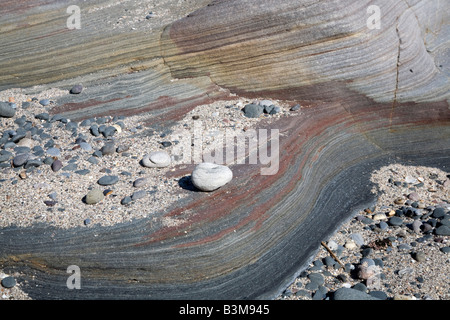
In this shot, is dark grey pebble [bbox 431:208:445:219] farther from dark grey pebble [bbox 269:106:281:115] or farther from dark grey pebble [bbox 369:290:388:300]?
dark grey pebble [bbox 269:106:281:115]

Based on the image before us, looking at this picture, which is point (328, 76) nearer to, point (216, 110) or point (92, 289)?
point (216, 110)

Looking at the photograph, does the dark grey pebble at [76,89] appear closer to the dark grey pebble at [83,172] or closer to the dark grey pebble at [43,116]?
the dark grey pebble at [43,116]

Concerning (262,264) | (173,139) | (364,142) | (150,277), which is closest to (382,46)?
(364,142)

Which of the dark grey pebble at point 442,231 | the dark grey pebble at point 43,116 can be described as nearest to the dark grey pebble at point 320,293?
the dark grey pebble at point 442,231

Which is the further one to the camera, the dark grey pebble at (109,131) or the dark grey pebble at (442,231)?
the dark grey pebble at (109,131)

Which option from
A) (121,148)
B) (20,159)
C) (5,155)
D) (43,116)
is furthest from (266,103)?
(5,155)

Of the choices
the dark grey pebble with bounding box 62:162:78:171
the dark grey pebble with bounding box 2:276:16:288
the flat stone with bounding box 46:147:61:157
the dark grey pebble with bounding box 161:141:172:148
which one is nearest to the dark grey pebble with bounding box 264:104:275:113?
the dark grey pebble with bounding box 161:141:172:148

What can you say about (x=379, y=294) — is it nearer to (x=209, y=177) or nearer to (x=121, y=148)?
(x=209, y=177)
